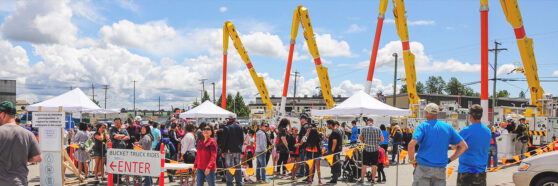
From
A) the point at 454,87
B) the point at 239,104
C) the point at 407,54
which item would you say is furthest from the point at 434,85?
the point at 407,54

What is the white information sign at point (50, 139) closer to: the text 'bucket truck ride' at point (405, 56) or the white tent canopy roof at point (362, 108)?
the white tent canopy roof at point (362, 108)

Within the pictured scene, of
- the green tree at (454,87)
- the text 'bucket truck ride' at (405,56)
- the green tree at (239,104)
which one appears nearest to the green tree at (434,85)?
the green tree at (454,87)

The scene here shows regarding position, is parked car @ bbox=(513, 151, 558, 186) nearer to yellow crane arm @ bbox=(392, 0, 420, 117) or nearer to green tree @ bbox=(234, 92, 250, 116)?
yellow crane arm @ bbox=(392, 0, 420, 117)

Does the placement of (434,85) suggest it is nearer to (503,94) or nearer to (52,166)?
(503,94)

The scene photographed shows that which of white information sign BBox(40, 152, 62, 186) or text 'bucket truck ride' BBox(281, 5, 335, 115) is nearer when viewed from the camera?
white information sign BBox(40, 152, 62, 186)

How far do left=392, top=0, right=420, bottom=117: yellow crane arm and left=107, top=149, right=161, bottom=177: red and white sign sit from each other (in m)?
19.3

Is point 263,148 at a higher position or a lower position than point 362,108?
lower

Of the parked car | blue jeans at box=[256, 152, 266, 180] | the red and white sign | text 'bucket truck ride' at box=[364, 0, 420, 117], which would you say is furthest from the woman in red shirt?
text 'bucket truck ride' at box=[364, 0, 420, 117]

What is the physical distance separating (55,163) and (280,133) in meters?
5.16

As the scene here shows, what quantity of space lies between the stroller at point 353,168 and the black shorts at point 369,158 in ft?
1.41

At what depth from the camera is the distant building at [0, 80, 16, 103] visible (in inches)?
2078

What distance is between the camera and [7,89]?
2092 inches

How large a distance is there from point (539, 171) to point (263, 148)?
606 centimetres

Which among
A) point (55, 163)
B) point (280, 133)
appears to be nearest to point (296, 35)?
point (280, 133)
